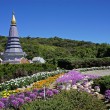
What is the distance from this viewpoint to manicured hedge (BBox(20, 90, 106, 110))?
7340 mm

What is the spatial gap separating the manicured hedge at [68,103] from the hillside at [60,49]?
1866 inches

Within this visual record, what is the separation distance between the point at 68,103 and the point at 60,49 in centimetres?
8911

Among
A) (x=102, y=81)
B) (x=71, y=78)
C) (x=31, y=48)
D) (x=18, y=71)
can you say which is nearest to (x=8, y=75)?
(x=18, y=71)

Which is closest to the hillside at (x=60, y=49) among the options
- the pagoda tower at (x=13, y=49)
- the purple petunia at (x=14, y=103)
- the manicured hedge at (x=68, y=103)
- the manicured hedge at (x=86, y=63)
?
the pagoda tower at (x=13, y=49)

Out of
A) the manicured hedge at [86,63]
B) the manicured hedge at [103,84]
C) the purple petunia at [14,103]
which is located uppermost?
the manicured hedge at [86,63]

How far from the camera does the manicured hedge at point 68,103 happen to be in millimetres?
7340

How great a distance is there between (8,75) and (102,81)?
9.86 meters

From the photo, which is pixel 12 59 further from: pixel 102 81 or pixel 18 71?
pixel 102 81

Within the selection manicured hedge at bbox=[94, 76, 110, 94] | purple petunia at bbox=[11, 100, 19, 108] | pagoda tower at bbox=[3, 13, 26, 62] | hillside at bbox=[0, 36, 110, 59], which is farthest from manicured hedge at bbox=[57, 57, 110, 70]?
purple petunia at bbox=[11, 100, 19, 108]

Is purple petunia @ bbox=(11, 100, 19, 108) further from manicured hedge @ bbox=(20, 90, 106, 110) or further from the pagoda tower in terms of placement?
the pagoda tower

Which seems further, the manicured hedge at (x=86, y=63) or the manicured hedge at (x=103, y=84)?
the manicured hedge at (x=86, y=63)

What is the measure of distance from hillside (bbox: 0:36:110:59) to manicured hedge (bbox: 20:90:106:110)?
47406mm

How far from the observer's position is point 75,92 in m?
9.07

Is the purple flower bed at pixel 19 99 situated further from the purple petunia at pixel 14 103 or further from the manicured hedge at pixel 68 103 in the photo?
the manicured hedge at pixel 68 103
